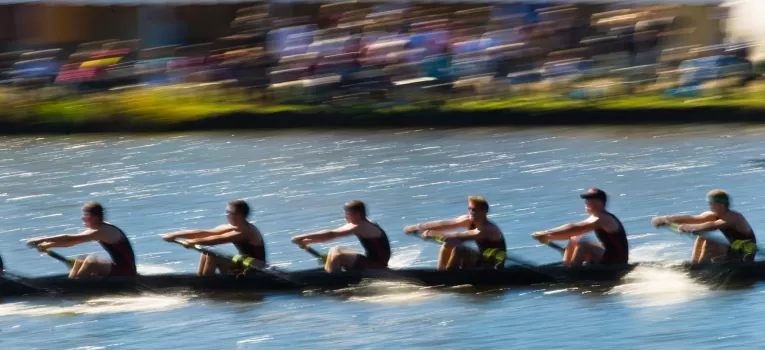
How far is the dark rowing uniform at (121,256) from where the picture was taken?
58.3ft

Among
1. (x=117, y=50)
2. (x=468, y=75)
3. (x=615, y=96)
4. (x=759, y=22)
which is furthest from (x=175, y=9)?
(x=759, y=22)

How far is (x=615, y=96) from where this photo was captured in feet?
99.1

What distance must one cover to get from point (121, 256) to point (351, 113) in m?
13.7

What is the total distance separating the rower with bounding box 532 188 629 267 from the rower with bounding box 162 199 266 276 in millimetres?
3029

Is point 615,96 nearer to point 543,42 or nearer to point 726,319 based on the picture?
point 543,42

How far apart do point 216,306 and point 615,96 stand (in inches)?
562

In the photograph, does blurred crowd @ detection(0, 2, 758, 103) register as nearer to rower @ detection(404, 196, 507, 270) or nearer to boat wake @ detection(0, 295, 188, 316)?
rower @ detection(404, 196, 507, 270)

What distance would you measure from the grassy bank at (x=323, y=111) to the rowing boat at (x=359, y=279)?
41.4ft

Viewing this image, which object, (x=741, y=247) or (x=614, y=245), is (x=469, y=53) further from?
(x=741, y=247)

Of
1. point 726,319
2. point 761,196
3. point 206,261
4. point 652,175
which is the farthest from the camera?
point 652,175

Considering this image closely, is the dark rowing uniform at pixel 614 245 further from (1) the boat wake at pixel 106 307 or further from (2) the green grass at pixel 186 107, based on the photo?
(2) the green grass at pixel 186 107

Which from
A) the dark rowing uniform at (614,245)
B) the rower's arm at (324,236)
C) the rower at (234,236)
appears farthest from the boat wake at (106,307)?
the dark rowing uniform at (614,245)

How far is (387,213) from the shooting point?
24531mm

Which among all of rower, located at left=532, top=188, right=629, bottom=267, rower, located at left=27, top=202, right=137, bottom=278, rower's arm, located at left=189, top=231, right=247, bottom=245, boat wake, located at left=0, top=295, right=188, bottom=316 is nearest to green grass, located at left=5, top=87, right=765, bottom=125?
rower, located at left=532, top=188, right=629, bottom=267
